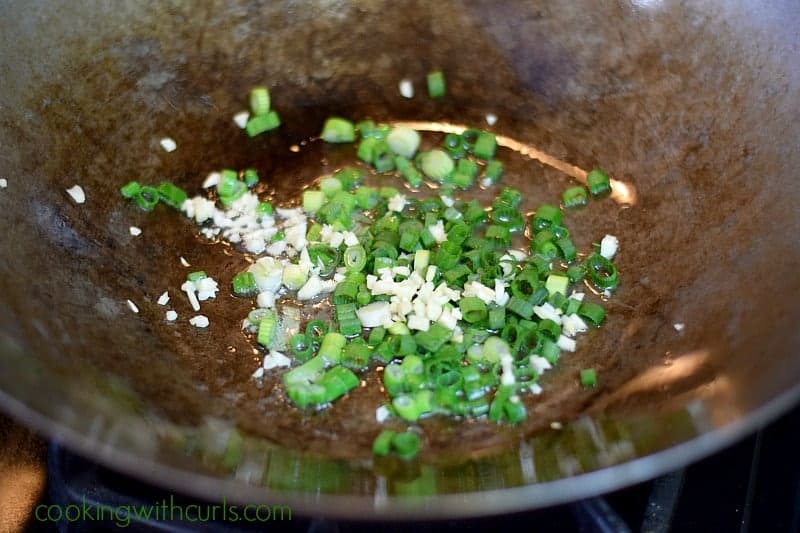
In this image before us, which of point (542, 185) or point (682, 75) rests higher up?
point (682, 75)

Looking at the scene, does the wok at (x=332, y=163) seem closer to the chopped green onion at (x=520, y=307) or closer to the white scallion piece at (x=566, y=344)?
the white scallion piece at (x=566, y=344)


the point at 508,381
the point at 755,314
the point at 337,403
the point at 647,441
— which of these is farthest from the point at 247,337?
the point at 755,314

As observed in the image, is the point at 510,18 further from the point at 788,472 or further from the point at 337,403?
the point at 788,472

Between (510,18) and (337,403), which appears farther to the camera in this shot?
(510,18)

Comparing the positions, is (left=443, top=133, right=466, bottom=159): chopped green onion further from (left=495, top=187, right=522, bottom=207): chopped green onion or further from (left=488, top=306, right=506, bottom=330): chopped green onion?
(left=488, top=306, right=506, bottom=330): chopped green onion

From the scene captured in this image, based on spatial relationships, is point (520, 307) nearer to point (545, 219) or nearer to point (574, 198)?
point (545, 219)

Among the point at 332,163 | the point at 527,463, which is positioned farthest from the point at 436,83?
the point at 527,463

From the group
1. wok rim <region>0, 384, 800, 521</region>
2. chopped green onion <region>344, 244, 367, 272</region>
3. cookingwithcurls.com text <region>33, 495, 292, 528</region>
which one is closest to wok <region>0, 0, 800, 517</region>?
wok rim <region>0, 384, 800, 521</region>

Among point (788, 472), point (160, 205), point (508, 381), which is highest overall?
point (160, 205)
